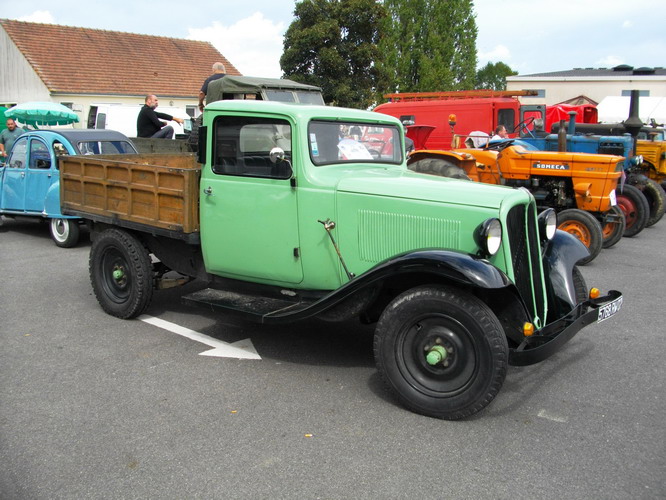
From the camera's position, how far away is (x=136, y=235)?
17.5 ft

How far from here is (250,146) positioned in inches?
173

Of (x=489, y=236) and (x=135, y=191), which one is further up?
(x=135, y=191)

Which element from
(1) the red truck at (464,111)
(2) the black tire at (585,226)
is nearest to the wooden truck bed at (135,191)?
(2) the black tire at (585,226)

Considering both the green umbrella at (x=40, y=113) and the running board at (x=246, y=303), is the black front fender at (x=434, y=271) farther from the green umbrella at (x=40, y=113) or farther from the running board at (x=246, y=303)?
the green umbrella at (x=40, y=113)

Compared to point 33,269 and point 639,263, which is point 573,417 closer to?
point 639,263

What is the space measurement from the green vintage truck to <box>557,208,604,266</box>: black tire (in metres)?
3.46

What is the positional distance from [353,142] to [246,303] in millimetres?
1485

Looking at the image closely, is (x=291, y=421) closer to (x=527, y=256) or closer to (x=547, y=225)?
(x=527, y=256)

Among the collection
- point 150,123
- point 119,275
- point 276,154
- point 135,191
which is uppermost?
point 150,123

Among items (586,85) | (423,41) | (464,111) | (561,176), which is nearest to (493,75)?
(586,85)

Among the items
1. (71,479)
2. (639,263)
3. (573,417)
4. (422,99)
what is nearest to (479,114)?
(422,99)

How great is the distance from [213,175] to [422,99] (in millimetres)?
11483

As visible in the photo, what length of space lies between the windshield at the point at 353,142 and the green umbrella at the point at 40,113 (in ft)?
41.7

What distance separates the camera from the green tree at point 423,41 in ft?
96.5
